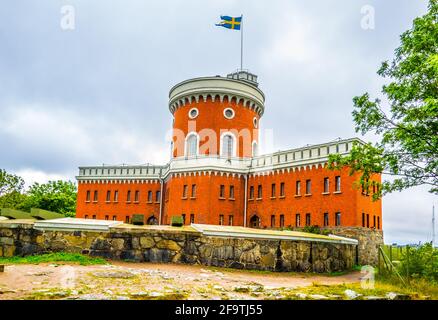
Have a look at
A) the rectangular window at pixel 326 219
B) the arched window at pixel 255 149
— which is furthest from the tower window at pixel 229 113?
the rectangular window at pixel 326 219

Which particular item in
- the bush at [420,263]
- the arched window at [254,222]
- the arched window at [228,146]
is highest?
the arched window at [228,146]

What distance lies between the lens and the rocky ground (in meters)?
7.54

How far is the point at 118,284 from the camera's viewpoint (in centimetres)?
886

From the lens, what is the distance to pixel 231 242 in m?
14.4

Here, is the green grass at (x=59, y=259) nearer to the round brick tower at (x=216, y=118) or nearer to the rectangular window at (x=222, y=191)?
the rectangular window at (x=222, y=191)

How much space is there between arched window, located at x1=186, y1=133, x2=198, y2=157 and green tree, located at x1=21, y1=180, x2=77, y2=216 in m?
24.4

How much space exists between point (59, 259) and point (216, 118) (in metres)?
22.4

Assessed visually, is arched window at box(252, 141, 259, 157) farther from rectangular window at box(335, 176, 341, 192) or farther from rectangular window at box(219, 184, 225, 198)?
rectangular window at box(335, 176, 341, 192)

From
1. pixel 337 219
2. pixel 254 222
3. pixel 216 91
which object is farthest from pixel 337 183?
pixel 216 91

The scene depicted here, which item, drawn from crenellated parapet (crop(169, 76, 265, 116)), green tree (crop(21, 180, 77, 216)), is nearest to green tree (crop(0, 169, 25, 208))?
green tree (crop(21, 180, 77, 216))

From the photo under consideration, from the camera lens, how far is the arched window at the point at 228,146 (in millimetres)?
33750
